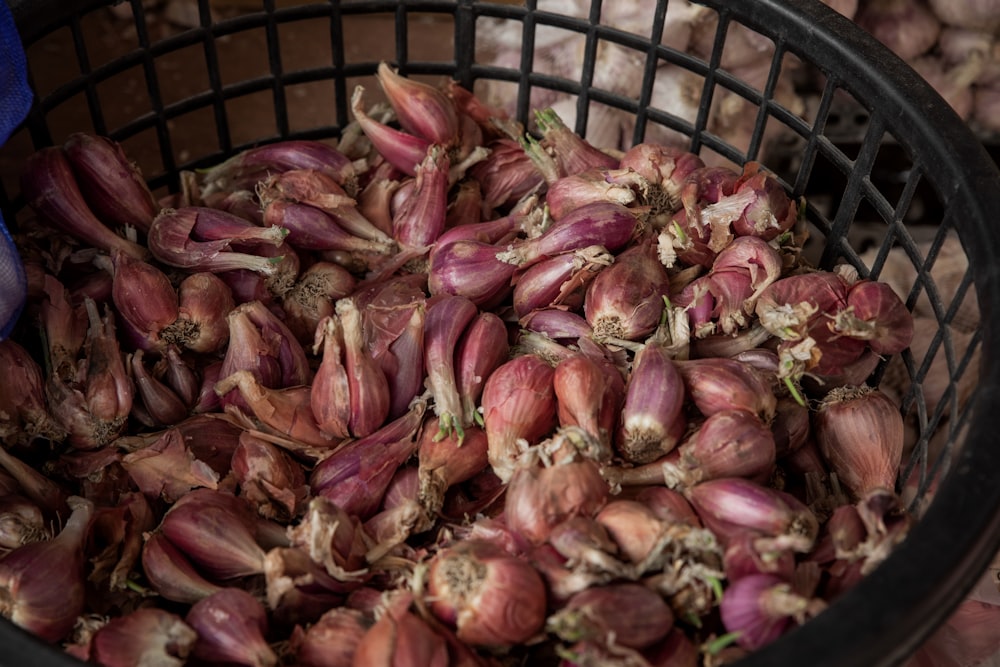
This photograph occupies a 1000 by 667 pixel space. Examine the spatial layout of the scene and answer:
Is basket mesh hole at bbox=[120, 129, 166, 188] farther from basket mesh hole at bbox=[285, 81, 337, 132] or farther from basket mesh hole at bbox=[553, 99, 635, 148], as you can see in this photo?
basket mesh hole at bbox=[553, 99, 635, 148]

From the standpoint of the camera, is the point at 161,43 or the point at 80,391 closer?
the point at 80,391

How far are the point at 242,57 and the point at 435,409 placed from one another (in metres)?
1.42

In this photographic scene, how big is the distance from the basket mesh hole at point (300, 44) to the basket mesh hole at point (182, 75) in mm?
174

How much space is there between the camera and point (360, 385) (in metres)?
0.77

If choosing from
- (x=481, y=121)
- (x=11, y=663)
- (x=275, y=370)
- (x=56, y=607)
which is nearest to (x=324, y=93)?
(x=481, y=121)

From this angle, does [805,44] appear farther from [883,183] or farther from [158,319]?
[883,183]

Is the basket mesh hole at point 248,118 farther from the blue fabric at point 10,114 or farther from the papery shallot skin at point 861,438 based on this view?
the papery shallot skin at point 861,438

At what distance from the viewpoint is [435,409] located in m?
0.80

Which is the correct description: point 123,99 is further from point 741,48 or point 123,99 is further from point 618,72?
point 741,48

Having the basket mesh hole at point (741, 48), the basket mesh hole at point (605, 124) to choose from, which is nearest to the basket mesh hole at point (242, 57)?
the basket mesh hole at point (605, 124)

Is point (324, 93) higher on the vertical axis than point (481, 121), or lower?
lower

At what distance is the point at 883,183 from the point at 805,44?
82cm

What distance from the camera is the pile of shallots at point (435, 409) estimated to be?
63 centimetres

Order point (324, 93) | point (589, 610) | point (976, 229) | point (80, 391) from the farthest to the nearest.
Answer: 1. point (324, 93)
2. point (80, 391)
3. point (976, 229)
4. point (589, 610)
